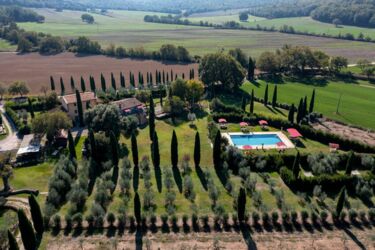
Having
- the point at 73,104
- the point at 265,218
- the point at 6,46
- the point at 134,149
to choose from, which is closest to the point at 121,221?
the point at 134,149

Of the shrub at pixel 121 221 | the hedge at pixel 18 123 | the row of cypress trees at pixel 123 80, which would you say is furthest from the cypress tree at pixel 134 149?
the row of cypress trees at pixel 123 80

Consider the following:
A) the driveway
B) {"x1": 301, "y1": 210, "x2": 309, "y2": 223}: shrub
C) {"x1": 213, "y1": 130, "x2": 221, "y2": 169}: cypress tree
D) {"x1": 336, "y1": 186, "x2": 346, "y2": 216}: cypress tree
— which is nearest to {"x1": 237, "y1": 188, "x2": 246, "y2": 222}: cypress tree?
{"x1": 301, "y1": 210, "x2": 309, "y2": 223}: shrub

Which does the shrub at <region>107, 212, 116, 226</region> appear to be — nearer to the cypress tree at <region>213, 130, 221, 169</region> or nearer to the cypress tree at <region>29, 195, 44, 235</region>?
the cypress tree at <region>29, 195, 44, 235</region>

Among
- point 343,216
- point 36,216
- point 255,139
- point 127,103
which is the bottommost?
point 343,216

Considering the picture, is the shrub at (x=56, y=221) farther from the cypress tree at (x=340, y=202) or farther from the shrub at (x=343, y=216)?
the shrub at (x=343, y=216)

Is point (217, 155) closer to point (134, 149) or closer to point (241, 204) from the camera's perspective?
point (134, 149)

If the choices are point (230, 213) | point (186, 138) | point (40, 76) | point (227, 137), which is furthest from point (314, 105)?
point (40, 76)
